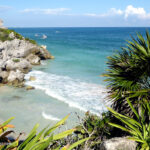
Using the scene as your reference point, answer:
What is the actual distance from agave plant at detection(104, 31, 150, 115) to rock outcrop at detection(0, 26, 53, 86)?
1350 centimetres

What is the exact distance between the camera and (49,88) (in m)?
17.4

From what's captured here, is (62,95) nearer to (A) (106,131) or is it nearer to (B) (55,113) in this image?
(B) (55,113)

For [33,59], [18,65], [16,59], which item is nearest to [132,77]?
[18,65]

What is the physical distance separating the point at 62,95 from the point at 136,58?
10338 mm

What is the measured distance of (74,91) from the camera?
16641 mm

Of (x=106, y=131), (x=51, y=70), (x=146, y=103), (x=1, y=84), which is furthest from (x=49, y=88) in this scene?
(x=146, y=103)

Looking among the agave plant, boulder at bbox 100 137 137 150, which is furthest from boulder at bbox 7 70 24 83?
boulder at bbox 100 137 137 150

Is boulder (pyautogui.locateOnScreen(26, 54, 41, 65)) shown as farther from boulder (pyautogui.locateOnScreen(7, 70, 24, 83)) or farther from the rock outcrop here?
boulder (pyautogui.locateOnScreen(7, 70, 24, 83))

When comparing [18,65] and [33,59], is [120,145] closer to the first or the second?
[18,65]

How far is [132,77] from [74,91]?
10.8 meters

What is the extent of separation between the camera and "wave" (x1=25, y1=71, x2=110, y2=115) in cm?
1369

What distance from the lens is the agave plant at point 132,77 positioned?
566 cm

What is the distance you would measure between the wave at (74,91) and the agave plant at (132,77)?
6.12 meters

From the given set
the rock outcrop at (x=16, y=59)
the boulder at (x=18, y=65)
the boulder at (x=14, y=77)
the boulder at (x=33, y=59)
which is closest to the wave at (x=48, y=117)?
the rock outcrop at (x=16, y=59)
